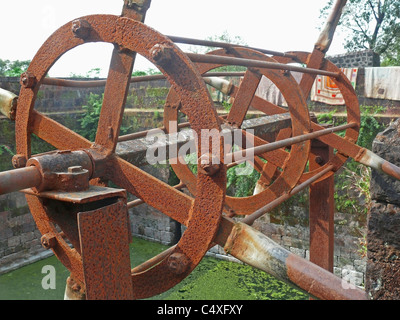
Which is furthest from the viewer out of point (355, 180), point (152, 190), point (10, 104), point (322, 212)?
point (355, 180)

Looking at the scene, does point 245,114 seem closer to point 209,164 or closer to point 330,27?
point 330,27

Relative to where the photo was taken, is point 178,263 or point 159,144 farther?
point 159,144

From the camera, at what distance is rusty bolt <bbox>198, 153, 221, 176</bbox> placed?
1637mm

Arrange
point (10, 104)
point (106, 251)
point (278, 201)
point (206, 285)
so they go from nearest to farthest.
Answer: point (106, 251), point (10, 104), point (278, 201), point (206, 285)

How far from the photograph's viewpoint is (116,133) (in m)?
2.00

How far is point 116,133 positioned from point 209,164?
602 mm

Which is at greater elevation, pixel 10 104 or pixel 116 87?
pixel 116 87

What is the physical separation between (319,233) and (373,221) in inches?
101

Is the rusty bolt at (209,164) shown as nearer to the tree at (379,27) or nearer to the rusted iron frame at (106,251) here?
the rusted iron frame at (106,251)

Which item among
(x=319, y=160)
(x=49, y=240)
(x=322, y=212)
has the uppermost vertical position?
(x=319, y=160)

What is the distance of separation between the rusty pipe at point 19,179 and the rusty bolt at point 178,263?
0.67 metres

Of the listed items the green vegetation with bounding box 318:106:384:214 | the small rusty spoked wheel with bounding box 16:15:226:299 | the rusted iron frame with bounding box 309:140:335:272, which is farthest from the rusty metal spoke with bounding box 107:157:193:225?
the green vegetation with bounding box 318:106:384:214

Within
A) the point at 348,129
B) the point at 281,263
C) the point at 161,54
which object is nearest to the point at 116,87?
the point at 161,54

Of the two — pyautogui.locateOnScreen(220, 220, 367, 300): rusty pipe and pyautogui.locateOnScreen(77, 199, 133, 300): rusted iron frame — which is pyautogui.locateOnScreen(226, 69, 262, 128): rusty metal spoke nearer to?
pyautogui.locateOnScreen(220, 220, 367, 300): rusty pipe
